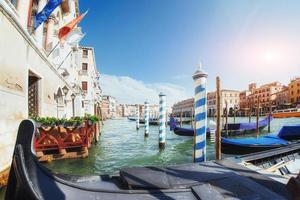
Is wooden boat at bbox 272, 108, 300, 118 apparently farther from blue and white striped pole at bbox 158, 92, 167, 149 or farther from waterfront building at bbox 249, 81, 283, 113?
blue and white striped pole at bbox 158, 92, 167, 149

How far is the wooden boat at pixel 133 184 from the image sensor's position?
4.30 ft

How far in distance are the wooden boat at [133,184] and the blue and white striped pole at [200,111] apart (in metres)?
1.57

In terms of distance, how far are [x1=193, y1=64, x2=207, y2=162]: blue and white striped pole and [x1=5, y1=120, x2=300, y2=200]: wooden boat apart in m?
1.57

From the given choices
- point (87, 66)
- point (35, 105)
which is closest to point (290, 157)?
point (35, 105)

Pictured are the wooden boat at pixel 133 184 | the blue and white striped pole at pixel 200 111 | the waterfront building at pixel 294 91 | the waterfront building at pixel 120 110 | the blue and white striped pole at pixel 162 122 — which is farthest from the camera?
the waterfront building at pixel 120 110

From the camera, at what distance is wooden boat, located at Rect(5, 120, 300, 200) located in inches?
51.6

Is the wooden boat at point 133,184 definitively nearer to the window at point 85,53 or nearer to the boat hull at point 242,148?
the boat hull at point 242,148

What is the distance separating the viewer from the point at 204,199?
4.58 ft

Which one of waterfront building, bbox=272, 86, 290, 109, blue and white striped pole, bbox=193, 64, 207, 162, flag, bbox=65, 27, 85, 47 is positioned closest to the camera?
blue and white striped pole, bbox=193, 64, 207, 162

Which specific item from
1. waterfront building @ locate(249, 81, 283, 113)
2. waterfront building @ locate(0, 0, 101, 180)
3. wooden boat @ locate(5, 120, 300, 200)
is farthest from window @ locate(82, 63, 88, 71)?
waterfront building @ locate(249, 81, 283, 113)

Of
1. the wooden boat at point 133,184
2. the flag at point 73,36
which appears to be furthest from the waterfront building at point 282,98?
the wooden boat at point 133,184

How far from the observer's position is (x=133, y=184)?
153 cm

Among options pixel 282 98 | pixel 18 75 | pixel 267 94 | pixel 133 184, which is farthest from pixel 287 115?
pixel 133 184

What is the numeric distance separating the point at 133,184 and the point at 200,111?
2345 mm
